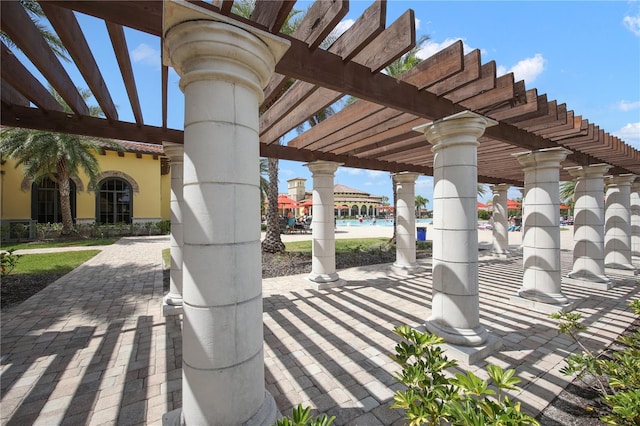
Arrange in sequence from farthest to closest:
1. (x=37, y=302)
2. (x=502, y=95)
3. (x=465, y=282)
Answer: (x=37, y=302) → (x=465, y=282) → (x=502, y=95)

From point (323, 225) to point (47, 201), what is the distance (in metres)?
22.3

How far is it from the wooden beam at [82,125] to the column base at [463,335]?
220 inches

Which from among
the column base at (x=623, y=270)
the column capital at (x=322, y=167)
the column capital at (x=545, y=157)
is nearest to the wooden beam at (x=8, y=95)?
the column capital at (x=322, y=167)

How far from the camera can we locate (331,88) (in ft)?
9.91

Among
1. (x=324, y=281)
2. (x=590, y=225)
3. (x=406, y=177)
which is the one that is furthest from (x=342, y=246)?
(x=590, y=225)

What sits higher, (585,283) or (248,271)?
(248,271)

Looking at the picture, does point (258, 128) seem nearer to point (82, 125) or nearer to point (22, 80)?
point (22, 80)

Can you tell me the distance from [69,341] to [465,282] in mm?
6186

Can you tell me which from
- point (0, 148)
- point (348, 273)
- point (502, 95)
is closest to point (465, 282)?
point (502, 95)

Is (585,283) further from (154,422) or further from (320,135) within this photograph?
(154,422)

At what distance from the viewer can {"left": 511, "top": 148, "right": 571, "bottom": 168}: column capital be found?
224 inches

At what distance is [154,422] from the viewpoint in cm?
270

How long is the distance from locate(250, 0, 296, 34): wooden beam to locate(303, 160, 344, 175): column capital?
191 inches

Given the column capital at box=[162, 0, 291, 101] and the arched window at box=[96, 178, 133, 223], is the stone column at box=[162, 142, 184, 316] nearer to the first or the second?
the column capital at box=[162, 0, 291, 101]
